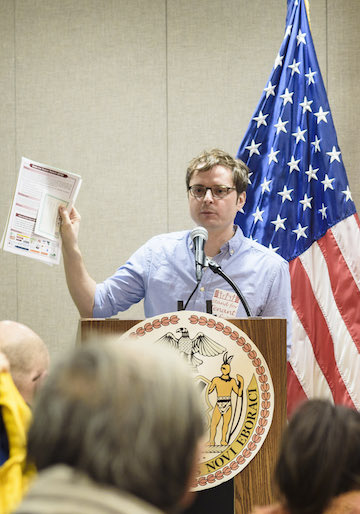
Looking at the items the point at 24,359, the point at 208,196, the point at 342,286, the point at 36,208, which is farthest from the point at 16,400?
the point at 342,286

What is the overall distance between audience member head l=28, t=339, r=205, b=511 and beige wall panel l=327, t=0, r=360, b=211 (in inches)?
132

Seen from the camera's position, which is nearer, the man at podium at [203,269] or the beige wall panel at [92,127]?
the man at podium at [203,269]

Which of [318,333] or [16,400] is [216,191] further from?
[16,400]

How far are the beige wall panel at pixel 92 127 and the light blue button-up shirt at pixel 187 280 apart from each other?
1.27m

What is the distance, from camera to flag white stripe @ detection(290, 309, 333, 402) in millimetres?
3467

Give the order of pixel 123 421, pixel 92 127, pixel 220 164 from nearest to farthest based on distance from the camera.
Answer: pixel 123 421
pixel 220 164
pixel 92 127

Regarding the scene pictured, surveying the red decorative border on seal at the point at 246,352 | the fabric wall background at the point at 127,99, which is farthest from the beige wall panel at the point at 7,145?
the red decorative border on seal at the point at 246,352

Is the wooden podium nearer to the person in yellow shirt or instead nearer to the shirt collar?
the person in yellow shirt

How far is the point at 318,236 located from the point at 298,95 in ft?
2.49

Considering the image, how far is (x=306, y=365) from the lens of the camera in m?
3.48

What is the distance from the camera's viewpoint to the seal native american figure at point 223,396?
1985 mm

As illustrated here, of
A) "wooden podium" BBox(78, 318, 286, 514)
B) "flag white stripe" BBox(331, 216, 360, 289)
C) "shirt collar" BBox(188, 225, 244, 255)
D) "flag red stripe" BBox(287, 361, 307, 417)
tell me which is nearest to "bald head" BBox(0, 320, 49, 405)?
"wooden podium" BBox(78, 318, 286, 514)

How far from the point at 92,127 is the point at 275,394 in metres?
2.46

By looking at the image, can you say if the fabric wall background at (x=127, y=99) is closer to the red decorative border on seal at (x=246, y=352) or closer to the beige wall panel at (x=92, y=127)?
the beige wall panel at (x=92, y=127)
